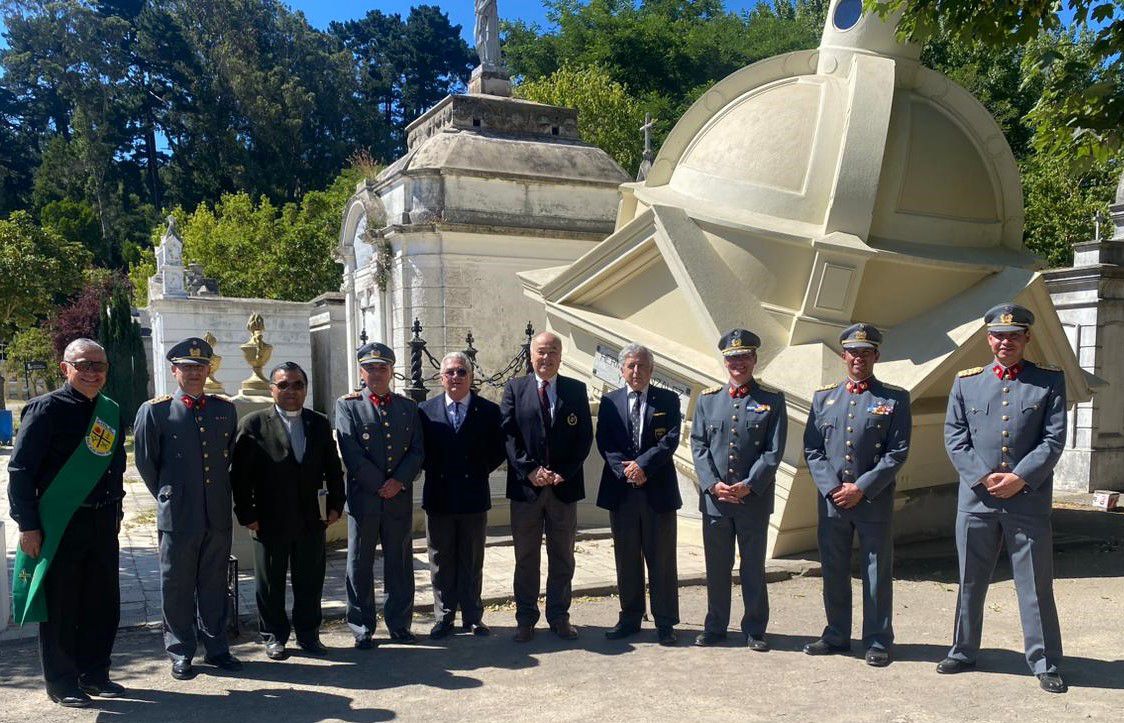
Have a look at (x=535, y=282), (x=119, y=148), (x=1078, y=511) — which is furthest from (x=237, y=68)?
(x=1078, y=511)

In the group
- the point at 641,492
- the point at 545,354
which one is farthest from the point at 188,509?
the point at 641,492

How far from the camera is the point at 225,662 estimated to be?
497 cm

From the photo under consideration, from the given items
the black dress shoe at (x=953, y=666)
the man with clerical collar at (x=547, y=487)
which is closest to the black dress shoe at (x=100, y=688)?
the man with clerical collar at (x=547, y=487)

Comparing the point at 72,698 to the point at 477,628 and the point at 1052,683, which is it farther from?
the point at 1052,683

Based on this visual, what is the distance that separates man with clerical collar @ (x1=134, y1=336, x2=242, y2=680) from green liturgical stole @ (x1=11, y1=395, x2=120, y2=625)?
22 cm

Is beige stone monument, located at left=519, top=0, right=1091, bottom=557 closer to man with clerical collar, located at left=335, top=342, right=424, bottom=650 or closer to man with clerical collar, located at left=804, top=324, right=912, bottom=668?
man with clerical collar, located at left=804, top=324, right=912, bottom=668

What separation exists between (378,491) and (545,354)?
1306 mm

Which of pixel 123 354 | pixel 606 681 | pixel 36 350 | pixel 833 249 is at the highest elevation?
pixel 36 350

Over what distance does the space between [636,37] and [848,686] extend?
104 feet

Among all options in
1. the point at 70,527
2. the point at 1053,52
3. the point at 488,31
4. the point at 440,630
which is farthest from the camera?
the point at 488,31

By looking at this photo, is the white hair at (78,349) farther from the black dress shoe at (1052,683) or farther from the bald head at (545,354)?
the black dress shoe at (1052,683)

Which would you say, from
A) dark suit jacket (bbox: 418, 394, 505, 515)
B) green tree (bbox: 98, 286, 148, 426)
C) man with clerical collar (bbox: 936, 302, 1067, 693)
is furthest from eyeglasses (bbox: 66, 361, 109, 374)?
green tree (bbox: 98, 286, 148, 426)

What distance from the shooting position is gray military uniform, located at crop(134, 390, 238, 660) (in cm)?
488

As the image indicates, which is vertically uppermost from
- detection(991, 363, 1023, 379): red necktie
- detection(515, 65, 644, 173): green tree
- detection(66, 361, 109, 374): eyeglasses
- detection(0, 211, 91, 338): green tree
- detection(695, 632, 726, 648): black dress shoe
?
detection(515, 65, 644, 173): green tree
